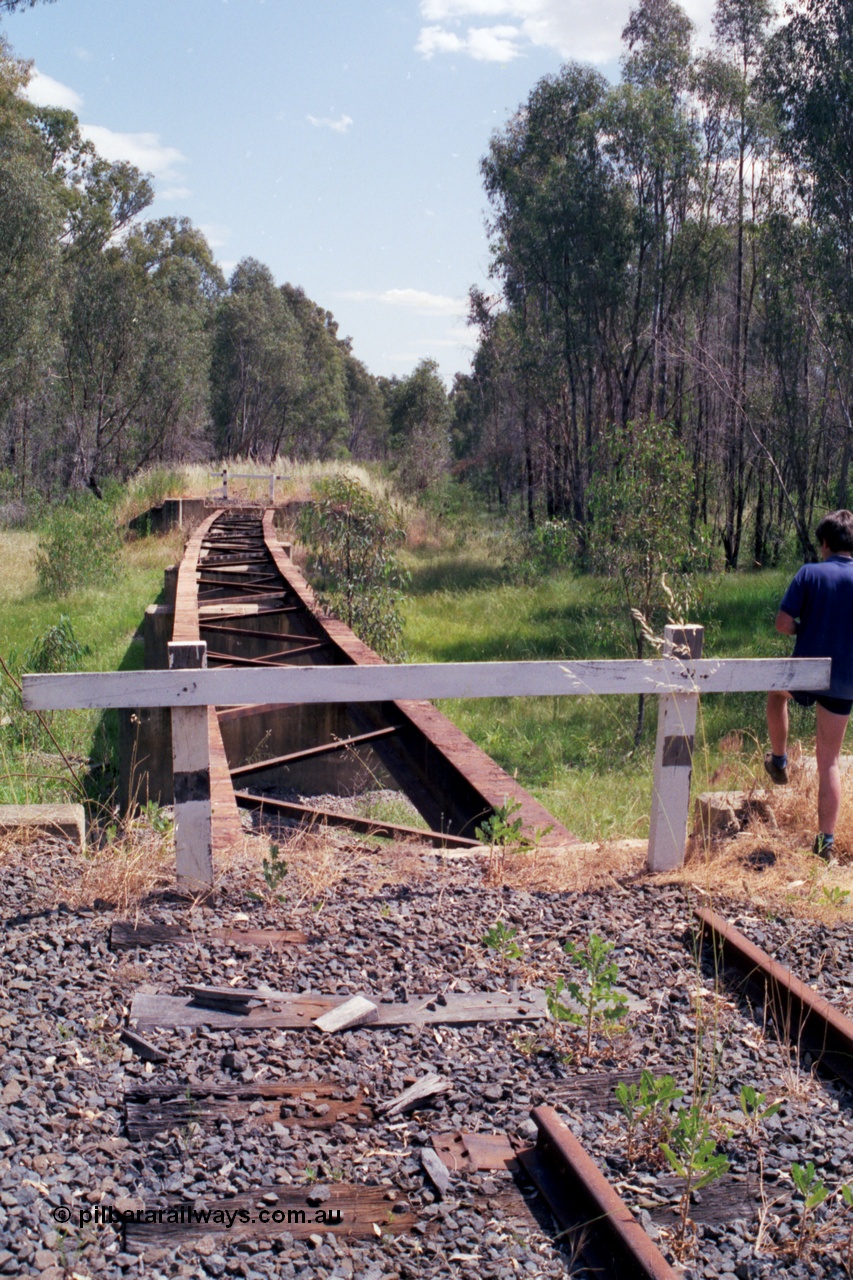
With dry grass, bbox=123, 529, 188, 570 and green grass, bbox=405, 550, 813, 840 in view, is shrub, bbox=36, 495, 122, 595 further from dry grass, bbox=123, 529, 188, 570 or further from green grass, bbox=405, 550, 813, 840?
green grass, bbox=405, 550, 813, 840

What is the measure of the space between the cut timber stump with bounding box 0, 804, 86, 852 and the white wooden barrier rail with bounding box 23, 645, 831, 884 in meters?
0.79

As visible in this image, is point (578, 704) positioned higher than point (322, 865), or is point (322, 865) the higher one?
point (322, 865)

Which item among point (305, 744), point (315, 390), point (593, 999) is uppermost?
point (315, 390)

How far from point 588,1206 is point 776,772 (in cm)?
294

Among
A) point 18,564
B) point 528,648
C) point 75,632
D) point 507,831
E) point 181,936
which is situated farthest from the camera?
point 18,564

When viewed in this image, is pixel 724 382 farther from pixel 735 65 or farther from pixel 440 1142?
pixel 440 1142

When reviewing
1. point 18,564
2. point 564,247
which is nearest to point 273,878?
point 18,564

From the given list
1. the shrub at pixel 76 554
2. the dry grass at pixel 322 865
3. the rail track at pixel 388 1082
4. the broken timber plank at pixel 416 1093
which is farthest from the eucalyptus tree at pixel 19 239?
the broken timber plank at pixel 416 1093

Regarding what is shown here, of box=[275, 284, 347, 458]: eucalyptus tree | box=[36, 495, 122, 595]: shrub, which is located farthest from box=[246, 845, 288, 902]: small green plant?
box=[275, 284, 347, 458]: eucalyptus tree

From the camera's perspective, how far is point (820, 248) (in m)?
18.5

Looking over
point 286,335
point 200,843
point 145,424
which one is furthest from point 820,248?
point 286,335

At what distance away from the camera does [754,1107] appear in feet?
7.84

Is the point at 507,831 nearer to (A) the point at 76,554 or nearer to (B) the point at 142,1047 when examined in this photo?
(B) the point at 142,1047

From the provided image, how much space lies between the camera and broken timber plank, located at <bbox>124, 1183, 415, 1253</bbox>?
206cm
